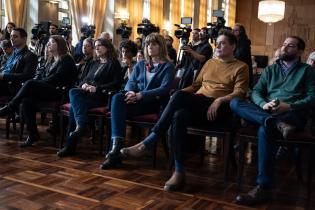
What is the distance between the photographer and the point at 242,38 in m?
4.27

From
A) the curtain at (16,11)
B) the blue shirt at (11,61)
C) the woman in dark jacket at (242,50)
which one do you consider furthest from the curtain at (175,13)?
the blue shirt at (11,61)

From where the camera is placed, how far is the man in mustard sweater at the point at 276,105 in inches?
95.2

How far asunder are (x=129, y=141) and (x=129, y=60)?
0.79 m

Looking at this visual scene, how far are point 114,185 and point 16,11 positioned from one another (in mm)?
5800

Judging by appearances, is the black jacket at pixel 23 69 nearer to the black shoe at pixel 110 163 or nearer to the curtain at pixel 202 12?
the black shoe at pixel 110 163

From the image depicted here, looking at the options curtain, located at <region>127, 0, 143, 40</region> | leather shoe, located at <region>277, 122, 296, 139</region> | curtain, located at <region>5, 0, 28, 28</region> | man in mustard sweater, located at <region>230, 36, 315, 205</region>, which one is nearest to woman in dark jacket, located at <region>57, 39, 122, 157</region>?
man in mustard sweater, located at <region>230, 36, 315, 205</region>

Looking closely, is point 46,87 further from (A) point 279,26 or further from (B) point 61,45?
(A) point 279,26

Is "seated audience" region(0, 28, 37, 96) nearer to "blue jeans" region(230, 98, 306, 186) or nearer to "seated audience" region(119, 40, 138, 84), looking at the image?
"seated audience" region(119, 40, 138, 84)

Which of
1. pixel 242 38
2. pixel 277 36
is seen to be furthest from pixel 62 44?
pixel 277 36

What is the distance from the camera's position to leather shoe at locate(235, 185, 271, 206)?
238 centimetres

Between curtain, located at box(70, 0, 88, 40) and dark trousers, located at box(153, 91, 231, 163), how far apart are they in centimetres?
601

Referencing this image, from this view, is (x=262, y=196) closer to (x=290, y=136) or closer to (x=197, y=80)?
(x=290, y=136)

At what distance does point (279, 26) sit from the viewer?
14.5 metres

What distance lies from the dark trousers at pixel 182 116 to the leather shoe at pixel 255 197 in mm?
463
